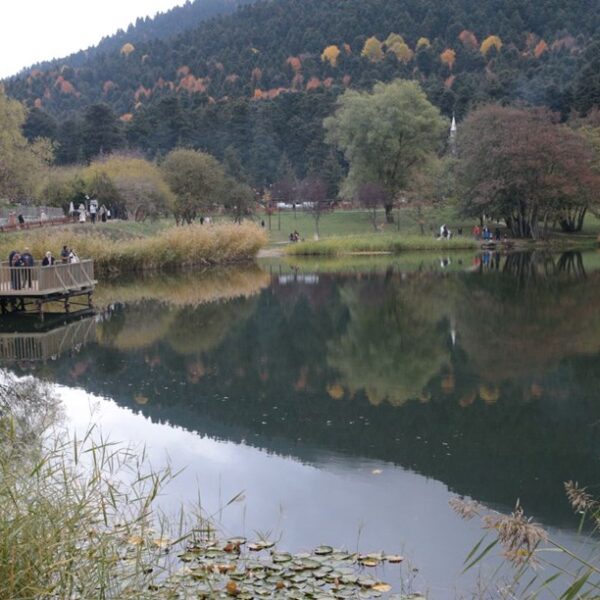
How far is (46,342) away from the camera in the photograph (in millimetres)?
20188

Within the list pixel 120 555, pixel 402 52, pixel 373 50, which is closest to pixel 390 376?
pixel 120 555

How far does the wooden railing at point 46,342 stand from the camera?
18516 millimetres

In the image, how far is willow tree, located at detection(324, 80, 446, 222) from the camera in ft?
206

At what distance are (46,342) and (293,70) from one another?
128529 millimetres

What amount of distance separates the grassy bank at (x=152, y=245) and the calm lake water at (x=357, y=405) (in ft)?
24.9

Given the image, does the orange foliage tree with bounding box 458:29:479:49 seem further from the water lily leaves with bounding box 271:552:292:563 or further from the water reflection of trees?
the water lily leaves with bounding box 271:552:292:563

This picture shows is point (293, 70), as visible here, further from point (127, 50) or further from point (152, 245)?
point (152, 245)

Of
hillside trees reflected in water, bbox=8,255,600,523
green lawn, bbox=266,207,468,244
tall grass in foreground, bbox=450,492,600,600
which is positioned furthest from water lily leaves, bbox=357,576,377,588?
green lawn, bbox=266,207,468,244

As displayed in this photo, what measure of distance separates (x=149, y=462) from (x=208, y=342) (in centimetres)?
996

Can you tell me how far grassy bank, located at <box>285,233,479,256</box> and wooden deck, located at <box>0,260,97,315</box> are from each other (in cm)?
2399

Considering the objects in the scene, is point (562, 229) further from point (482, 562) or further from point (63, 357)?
point (482, 562)

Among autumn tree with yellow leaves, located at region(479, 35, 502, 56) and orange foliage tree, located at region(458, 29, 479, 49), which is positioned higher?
orange foliage tree, located at region(458, 29, 479, 49)

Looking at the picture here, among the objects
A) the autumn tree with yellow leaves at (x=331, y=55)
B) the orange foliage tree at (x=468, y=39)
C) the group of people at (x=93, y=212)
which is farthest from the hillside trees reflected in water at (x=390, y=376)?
the orange foliage tree at (x=468, y=39)

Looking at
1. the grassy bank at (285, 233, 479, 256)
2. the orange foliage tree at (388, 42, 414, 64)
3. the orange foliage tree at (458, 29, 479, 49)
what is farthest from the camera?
the orange foliage tree at (458, 29, 479, 49)
